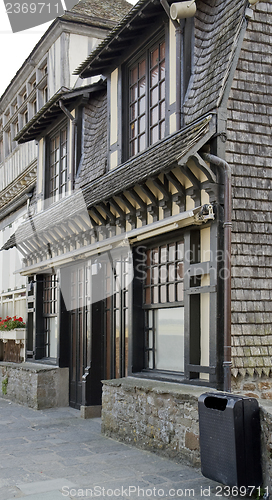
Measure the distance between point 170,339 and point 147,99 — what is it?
3.74 m

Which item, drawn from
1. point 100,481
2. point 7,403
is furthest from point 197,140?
point 7,403

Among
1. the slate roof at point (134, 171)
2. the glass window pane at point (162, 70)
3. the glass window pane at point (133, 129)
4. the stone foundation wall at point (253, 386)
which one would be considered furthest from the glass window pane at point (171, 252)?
the glass window pane at point (162, 70)

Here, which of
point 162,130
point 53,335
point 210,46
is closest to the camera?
point 210,46

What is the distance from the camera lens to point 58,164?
12.4 m

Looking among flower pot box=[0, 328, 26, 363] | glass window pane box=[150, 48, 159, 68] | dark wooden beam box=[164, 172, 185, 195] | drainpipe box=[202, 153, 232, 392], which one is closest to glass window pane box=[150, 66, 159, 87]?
glass window pane box=[150, 48, 159, 68]

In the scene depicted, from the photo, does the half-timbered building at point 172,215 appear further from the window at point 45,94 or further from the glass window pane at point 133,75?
the window at point 45,94

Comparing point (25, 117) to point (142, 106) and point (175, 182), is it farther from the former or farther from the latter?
point (175, 182)

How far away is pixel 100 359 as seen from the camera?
9.88 meters

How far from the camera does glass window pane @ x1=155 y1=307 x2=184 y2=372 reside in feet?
23.7

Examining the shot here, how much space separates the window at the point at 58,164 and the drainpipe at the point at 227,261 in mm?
6084

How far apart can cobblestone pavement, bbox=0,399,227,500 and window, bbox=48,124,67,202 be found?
5.42 metres

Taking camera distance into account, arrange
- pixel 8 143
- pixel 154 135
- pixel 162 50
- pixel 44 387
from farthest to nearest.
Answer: pixel 8 143 → pixel 44 387 → pixel 154 135 → pixel 162 50

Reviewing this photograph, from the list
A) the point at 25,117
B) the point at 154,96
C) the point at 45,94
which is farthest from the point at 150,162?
the point at 25,117

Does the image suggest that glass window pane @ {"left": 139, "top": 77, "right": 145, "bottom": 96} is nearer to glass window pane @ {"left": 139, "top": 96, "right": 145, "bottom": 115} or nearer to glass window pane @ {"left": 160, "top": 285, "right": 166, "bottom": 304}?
glass window pane @ {"left": 139, "top": 96, "right": 145, "bottom": 115}
